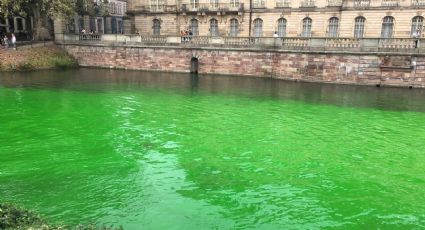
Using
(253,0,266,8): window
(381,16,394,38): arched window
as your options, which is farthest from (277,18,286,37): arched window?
(381,16,394,38): arched window

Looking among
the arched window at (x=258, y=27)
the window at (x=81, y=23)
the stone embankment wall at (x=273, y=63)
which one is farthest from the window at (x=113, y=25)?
the arched window at (x=258, y=27)

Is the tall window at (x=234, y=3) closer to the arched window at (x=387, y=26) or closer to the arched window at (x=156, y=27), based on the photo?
the arched window at (x=156, y=27)

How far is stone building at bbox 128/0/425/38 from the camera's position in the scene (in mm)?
37094

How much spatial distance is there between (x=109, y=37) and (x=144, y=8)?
9.56 m

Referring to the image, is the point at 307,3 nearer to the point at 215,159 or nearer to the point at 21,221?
the point at 215,159

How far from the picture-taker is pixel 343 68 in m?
30.6

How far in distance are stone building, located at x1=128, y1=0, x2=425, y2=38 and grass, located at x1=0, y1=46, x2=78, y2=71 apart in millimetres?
11629

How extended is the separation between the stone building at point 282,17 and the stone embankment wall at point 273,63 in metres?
9.22

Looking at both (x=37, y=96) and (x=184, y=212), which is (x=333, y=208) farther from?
(x=37, y=96)

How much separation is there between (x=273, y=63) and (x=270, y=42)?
1.79 m

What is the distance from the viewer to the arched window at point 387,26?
37469mm

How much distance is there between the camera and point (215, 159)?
45.0ft

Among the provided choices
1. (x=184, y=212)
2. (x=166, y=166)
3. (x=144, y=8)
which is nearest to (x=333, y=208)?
(x=184, y=212)

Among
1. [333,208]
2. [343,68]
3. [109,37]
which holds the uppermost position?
[109,37]
